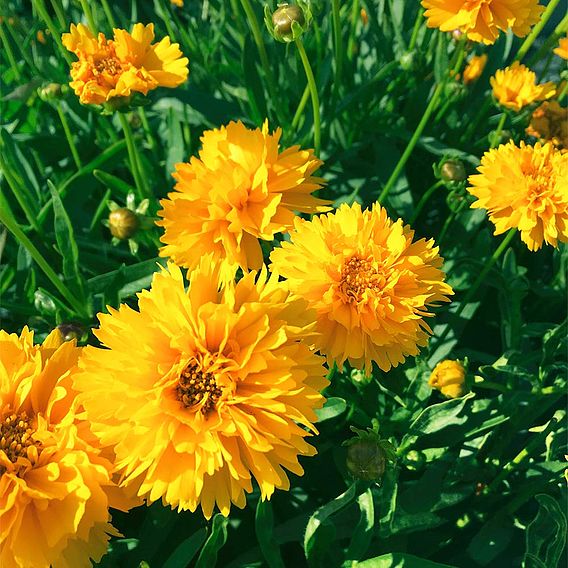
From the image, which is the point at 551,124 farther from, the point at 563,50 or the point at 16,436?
the point at 16,436

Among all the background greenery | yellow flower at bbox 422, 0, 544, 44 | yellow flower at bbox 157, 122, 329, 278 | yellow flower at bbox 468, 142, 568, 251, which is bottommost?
the background greenery

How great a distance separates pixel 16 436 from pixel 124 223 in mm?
484

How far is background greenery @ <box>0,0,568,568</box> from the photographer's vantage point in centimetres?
109

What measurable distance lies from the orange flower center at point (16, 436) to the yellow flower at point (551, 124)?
4.09 ft

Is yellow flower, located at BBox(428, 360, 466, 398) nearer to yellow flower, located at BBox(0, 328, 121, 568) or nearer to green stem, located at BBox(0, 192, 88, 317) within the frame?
yellow flower, located at BBox(0, 328, 121, 568)

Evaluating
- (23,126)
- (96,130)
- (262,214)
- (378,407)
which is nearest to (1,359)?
Result: (262,214)

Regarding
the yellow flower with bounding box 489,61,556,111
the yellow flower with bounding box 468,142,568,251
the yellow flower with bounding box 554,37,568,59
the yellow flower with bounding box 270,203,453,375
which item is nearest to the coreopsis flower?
the yellow flower with bounding box 270,203,453,375

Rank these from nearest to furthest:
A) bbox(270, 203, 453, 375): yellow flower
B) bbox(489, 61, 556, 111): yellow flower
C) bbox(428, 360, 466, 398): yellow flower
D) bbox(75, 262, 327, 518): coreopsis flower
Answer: bbox(75, 262, 327, 518): coreopsis flower, bbox(270, 203, 453, 375): yellow flower, bbox(428, 360, 466, 398): yellow flower, bbox(489, 61, 556, 111): yellow flower

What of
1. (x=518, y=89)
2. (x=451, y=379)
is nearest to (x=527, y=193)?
(x=451, y=379)

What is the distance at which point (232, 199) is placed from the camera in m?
0.99

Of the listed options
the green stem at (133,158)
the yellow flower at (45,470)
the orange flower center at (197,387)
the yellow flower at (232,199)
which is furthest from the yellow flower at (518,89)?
the yellow flower at (45,470)

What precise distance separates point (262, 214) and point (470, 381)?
0.46m

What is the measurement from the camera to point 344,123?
177 centimetres

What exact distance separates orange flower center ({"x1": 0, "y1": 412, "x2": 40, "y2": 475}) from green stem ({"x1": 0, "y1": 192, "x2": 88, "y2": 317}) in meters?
0.32
